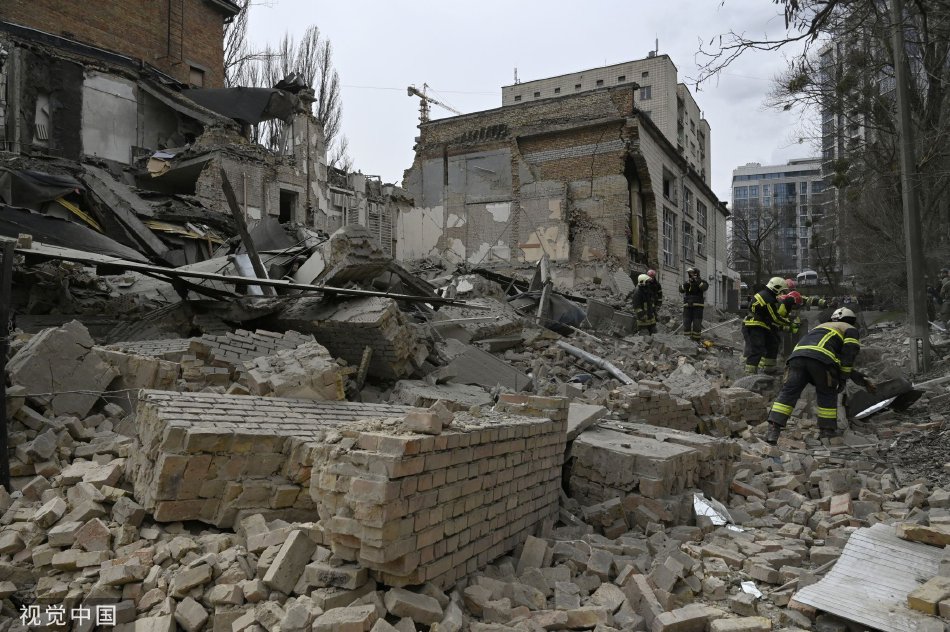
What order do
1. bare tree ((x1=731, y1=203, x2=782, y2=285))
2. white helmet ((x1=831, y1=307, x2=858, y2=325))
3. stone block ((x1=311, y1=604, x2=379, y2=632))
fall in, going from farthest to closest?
1. bare tree ((x1=731, y1=203, x2=782, y2=285))
2. white helmet ((x1=831, y1=307, x2=858, y2=325))
3. stone block ((x1=311, y1=604, x2=379, y2=632))

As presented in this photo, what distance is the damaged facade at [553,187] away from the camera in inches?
799

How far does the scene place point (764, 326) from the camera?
9.02m

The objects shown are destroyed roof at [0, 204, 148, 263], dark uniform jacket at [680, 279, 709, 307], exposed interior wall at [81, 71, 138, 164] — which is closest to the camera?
destroyed roof at [0, 204, 148, 263]

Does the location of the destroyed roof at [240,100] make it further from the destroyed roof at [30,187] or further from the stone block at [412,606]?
the stone block at [412,606]

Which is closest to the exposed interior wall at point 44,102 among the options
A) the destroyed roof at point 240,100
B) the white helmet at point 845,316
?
the destroyed roof at point 240,100

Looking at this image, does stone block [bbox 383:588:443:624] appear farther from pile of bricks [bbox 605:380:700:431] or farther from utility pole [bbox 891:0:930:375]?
utility pole [bbox 891:0:930:375]

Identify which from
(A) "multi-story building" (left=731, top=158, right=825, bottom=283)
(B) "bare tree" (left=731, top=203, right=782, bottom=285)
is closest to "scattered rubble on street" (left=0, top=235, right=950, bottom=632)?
(A) "multi-story building" (left=731, top=158, right=825, bottom=283)

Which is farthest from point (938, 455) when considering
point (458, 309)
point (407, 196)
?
point (407, 196)

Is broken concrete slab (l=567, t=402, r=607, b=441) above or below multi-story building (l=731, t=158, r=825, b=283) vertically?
below

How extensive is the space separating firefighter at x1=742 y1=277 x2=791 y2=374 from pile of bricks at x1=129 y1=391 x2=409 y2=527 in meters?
7.38

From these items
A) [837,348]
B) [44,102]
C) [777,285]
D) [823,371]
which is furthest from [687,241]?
[44,102]

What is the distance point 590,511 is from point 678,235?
23.5 meters

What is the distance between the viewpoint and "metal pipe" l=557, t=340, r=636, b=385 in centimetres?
956

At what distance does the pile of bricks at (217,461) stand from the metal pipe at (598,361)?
21.2 feet
